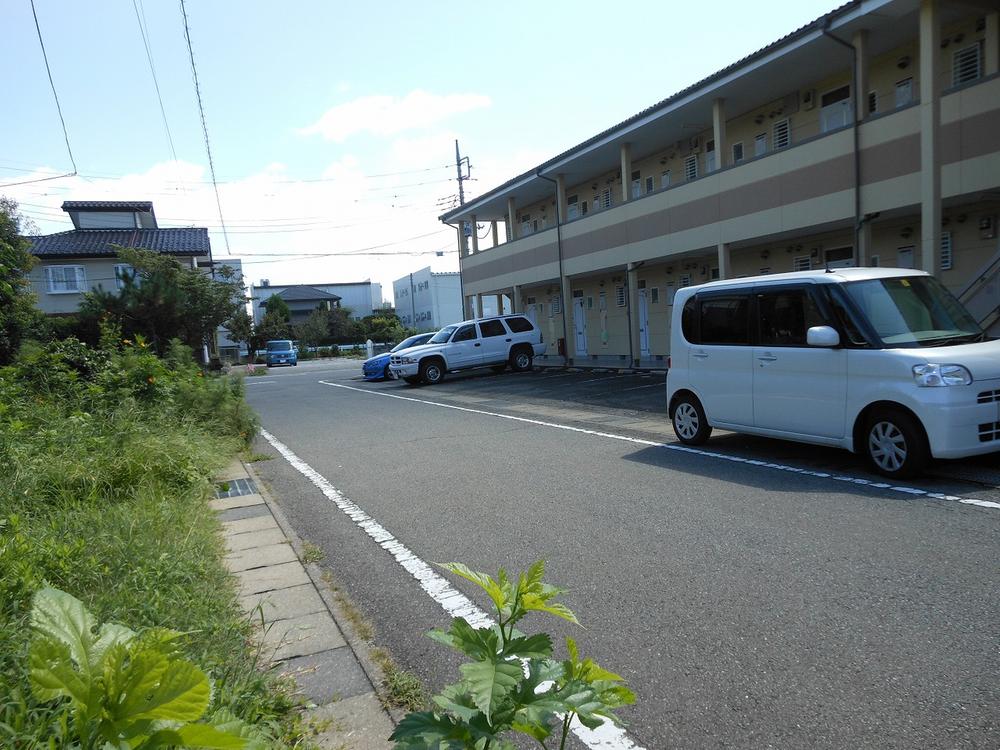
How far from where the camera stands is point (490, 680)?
1.49m

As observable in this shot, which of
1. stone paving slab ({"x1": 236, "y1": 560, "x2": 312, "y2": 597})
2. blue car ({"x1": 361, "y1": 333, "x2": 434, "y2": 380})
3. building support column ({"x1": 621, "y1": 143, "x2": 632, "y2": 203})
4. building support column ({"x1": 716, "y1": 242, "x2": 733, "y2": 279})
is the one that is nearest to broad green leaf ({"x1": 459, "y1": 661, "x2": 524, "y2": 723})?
stone paving slab ({"x1": 236, "y1": 560, "x2": 312, "y2": 597})

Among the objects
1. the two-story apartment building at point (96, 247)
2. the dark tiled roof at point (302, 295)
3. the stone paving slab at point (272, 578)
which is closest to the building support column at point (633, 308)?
the stone paving slab at point (272, 578)

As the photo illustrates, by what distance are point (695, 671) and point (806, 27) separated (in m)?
12.9

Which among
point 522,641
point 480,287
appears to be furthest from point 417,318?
point 522,641

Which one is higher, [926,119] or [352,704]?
[926,119]

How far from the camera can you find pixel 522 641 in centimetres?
158

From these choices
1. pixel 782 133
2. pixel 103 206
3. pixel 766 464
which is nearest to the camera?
pixel 766 464

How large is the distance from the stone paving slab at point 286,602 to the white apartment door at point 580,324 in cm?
2251

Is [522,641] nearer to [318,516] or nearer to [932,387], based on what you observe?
[318,516]

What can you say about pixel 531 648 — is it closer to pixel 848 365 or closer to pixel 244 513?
pixel 244 513

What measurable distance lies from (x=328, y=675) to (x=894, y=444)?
5375mm

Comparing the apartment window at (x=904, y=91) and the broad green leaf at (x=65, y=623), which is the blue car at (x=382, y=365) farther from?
the broad green leaf at (x=65, y=623)

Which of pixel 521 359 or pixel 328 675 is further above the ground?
pixel 328 675

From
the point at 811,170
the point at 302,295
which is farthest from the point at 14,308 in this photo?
the point at 302,295
